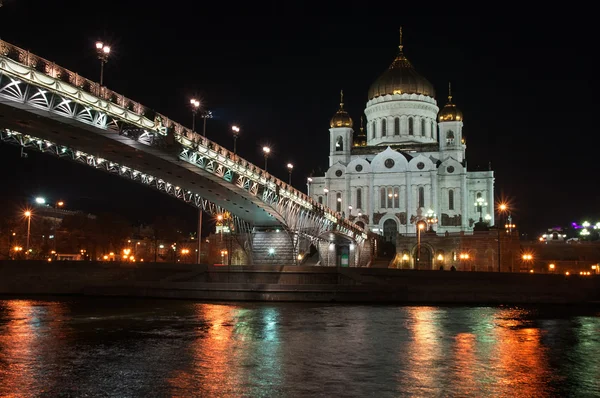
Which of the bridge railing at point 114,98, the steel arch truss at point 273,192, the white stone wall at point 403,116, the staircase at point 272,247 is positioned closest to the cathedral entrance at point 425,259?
the steel arch truss at point 273,192

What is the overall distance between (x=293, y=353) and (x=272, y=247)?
49.6 meters

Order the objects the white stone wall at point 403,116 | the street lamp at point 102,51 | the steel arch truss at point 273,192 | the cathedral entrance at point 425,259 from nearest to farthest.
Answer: the street lamp at point 102,51
the steel arch truss at point 273,192
the cathedral entrance at point 425,259
the white stone wall at point 403,116

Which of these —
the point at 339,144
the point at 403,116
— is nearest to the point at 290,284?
the point at 403,116

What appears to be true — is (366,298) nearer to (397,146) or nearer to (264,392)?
(264,392)

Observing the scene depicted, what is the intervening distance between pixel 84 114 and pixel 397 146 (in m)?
75.4

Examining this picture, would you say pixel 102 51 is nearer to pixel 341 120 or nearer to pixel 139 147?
pixel 139 147

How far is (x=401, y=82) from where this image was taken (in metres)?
104

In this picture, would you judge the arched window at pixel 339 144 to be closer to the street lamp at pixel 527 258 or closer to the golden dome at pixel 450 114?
the golden dome at pixel 450 114

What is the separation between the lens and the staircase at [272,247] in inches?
2694

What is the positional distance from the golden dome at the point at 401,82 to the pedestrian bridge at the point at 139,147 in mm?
39539

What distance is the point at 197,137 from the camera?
42875mm

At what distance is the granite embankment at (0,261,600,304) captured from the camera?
43594 millimetres

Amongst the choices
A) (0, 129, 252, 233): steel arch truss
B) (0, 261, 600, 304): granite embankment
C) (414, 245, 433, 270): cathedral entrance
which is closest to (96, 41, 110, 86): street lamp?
(0, 129, 252, 233): steel arch truss

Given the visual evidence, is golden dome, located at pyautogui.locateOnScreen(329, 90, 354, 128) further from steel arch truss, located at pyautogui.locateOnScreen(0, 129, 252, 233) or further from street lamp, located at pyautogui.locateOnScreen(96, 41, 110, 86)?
street lamp, located at pyautogui.locateOnScreen(96, 41, 110, 86)
